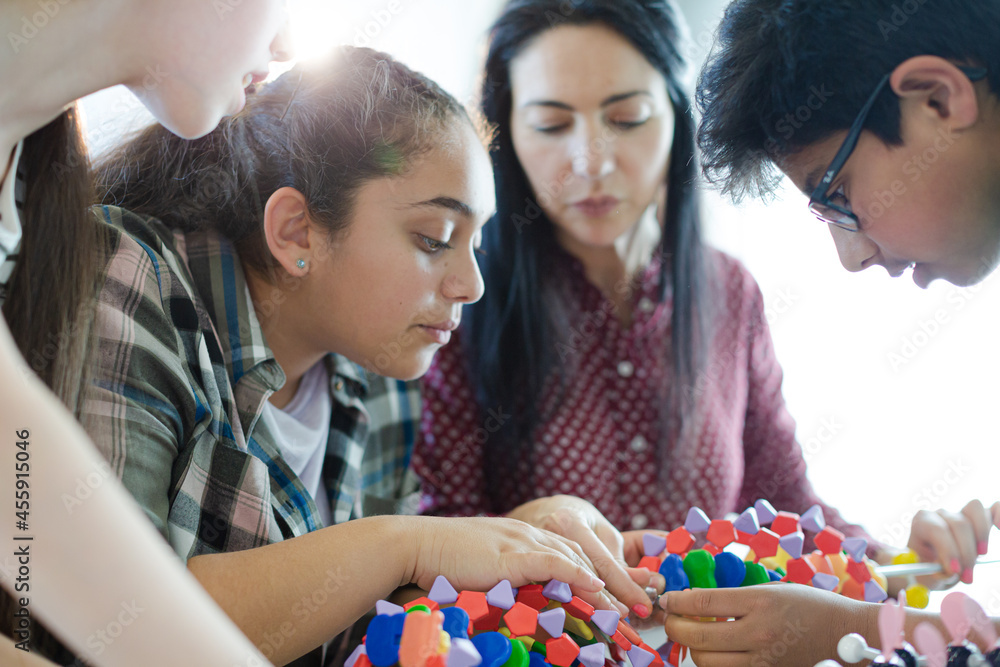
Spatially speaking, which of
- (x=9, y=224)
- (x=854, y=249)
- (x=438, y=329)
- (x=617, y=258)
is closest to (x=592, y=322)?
(x=617, y=258)

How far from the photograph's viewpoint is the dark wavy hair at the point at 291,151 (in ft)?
2.85

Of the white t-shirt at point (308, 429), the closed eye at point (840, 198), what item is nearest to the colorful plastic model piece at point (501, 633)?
the white t-shirt at point (308, 429)

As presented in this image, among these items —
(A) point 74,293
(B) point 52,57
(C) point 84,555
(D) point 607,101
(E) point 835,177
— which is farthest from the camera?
(D) point 607,101

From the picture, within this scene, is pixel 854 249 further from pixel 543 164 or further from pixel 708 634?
pixel 543 164

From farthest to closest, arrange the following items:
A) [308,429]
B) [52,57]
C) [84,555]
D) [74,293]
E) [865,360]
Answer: [865,360]
[308,429]
[74,293]
[52,57]
[84,555]

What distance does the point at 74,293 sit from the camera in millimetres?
637

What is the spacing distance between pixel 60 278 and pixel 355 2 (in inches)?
41.2

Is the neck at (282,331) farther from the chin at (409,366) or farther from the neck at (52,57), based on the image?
the neck at (52,57)

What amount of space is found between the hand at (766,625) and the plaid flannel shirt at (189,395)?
1.33 ft

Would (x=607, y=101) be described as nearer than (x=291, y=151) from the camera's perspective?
No

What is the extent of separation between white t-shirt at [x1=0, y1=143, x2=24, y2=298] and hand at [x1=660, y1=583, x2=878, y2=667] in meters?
0.63

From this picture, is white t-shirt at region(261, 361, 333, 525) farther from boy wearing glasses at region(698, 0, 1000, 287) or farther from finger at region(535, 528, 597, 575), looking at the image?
boy wearing glasses at region(698, 0, 1000, 287)

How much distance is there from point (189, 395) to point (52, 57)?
29cm

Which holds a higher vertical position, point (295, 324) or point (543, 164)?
point (543, 164)
